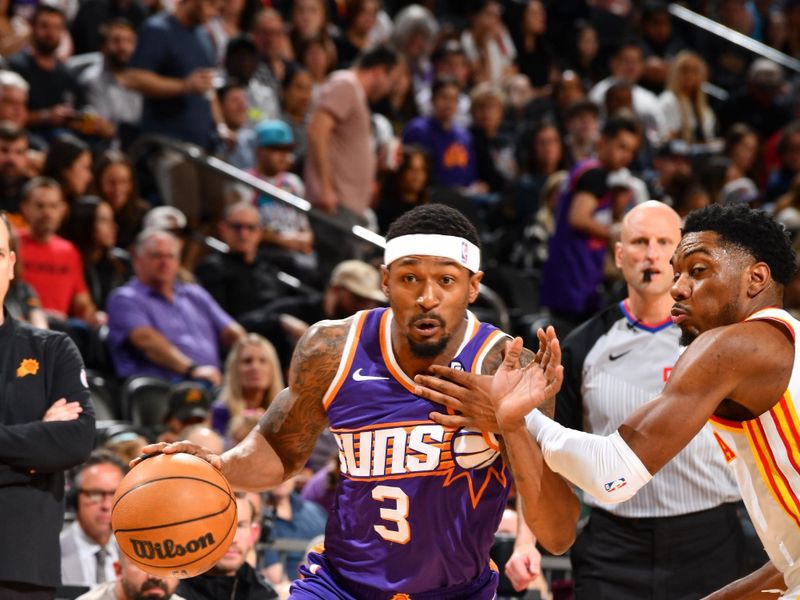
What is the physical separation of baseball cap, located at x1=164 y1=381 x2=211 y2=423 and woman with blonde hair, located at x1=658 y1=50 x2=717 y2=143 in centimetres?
760

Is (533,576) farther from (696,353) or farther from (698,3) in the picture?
(698,3)

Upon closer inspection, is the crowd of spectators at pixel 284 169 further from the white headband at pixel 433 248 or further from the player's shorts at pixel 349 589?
the white headband at pixel 433 248

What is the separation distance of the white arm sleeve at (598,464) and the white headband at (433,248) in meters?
0.81

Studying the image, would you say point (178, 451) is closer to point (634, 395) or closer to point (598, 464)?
point (598, 464)

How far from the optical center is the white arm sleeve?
3885 mm

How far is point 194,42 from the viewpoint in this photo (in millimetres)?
11188

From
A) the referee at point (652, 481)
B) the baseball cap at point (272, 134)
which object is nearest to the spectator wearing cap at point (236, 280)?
the baseball cap at point (272, 134)

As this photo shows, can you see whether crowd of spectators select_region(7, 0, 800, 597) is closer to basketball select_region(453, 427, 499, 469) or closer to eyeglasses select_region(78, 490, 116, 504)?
eyeglasses select_region(78, 490, 116, 504)

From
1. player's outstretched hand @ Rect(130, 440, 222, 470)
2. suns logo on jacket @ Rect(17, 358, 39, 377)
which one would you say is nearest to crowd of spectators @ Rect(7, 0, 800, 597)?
suns logo on jacket @ Rect(17, 358, 39, 377)

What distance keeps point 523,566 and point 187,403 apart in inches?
147

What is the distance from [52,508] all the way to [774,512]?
2750mm

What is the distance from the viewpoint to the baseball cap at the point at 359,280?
30.3ft

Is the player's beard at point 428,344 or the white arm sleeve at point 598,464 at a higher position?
the player's beard at point 428,344

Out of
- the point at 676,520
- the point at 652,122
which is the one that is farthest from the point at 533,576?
the point at 652,122
